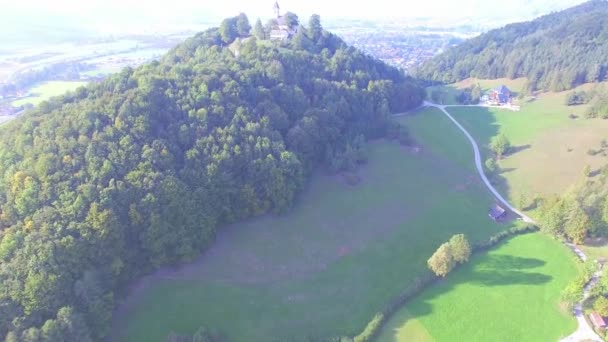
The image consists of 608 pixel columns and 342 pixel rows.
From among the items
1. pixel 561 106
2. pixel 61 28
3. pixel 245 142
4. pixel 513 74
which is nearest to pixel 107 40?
pixel 61 28

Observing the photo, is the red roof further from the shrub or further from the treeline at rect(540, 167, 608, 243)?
the shrub

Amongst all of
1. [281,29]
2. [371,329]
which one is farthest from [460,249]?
[281,29]

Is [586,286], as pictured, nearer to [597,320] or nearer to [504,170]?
[597,320]

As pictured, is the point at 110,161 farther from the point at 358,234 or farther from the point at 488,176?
the point at 488,176

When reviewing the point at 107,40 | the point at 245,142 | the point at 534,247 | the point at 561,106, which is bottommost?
the point at 534,247

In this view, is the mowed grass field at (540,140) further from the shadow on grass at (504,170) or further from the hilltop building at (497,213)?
Answer: the hilltop building at (497,213)

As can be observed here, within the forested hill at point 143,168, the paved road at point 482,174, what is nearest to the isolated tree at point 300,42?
the forested hill at point 143,168
